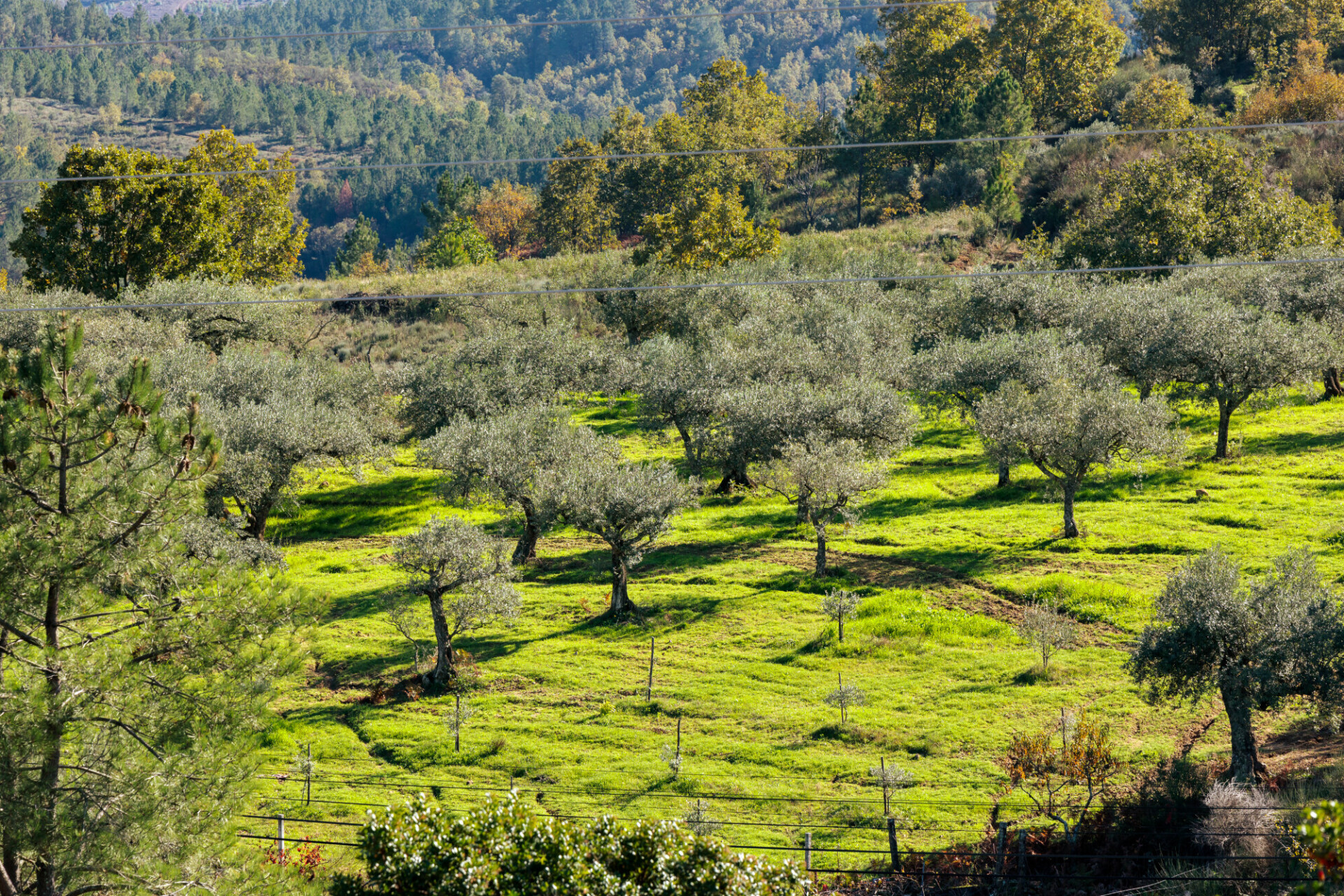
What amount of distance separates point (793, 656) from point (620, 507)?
876 centimetres

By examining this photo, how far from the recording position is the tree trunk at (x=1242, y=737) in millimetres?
24594

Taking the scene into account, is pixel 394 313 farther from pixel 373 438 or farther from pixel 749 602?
pixel 749 602

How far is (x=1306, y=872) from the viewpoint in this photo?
20.4 metres

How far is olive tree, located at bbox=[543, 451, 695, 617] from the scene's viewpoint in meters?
39.6

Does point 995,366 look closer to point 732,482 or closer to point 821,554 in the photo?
point 732,482

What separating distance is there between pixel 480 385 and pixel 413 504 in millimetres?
7729

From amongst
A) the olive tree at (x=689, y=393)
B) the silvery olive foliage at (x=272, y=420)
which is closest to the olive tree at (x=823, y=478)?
the olive tree at (x=689, y=393)

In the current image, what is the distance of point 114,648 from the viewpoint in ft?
52.7

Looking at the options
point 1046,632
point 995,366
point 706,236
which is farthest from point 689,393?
point 706,236

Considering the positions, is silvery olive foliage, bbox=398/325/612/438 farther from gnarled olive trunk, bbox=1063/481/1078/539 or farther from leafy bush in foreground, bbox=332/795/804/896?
leafy bush in foreground, bbox=332/795/804/896

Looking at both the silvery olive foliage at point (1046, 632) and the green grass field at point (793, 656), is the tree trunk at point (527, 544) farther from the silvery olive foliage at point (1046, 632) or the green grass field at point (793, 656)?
the silvery olive foliage at point (1046, 632)

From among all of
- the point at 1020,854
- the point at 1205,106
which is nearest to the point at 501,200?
the point at 1205,106

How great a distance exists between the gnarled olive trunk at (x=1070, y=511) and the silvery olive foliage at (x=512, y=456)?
788 inches

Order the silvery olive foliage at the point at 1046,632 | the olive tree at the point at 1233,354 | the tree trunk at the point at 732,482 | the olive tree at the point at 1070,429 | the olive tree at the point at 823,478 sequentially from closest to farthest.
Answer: the silvery olive foliage at the point at 1046,632, the olive tree at the point at 823,478, the olive tree at the point at 1070,429, the olive tree at the point at 1233,354, the tree trunk at the point at 732,482
